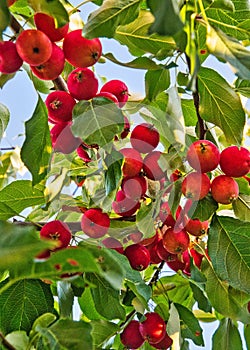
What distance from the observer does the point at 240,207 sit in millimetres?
1375

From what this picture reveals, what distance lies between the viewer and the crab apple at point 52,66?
1122 millimetres

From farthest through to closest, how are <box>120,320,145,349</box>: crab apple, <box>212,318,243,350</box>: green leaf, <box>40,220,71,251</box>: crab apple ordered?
<box>212,318,243,350</box>: green leaf
<box>120,320,145,349</box>: crab apple
<box>40,220,71,251</box>: crab apple

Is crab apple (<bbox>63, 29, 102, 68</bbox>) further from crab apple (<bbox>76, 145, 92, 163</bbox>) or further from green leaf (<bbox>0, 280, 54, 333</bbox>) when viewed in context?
green leaf (<bbox>0, 280, 54, 333</bbox>)

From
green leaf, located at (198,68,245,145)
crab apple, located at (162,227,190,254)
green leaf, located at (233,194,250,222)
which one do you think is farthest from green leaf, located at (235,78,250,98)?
crab apple, located at (162,227,190,254)

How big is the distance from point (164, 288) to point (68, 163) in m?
0.40

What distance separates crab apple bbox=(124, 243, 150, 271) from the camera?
51.7 inches

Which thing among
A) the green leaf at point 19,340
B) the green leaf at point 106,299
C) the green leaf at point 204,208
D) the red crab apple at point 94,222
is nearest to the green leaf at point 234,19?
the green leaf at point 204,208

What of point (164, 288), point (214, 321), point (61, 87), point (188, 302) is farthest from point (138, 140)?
point (214, 321)

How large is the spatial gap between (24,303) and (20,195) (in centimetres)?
24

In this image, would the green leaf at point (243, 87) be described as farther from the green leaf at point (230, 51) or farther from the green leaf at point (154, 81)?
the green leaf at point (230, 51)

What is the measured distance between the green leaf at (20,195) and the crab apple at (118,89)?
0.31 metres

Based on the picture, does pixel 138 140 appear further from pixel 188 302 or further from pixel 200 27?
pixel 188 302

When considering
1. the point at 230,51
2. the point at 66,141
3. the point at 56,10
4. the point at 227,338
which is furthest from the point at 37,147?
the point at 227,338

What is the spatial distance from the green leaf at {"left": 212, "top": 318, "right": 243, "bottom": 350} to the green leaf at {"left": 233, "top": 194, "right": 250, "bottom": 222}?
1.04 ft
